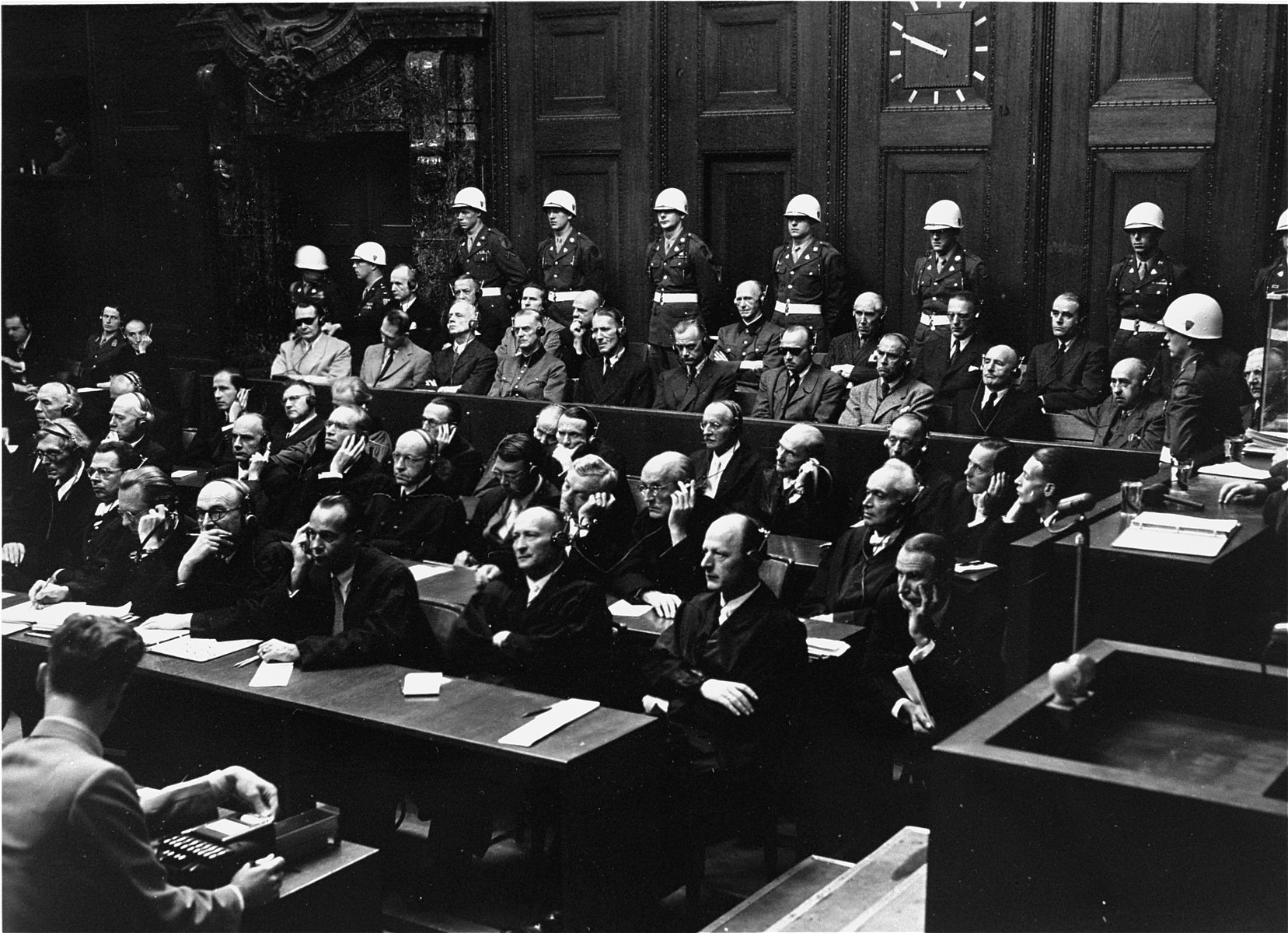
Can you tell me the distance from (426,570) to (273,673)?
72.3 inches

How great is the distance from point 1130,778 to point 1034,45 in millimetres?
8412

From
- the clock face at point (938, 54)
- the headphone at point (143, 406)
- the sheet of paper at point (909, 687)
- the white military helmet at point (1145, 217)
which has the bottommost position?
the sheet of paper at point (909, 687)

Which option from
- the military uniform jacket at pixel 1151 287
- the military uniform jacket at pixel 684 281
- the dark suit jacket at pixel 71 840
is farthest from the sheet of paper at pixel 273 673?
the military uniform jacket at pixel 1151 287

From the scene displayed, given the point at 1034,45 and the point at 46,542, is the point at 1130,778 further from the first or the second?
the point at 1034,45

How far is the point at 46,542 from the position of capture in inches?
333

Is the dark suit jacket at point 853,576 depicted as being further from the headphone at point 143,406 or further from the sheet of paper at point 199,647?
the headphone at point 143,406

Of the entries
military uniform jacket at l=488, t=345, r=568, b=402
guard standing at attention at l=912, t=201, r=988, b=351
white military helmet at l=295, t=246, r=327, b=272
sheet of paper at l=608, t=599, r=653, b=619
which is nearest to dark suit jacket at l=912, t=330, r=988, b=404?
guard standing at attention at l=912, t=201, r=988, b=351

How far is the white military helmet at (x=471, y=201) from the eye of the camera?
12.4 metres

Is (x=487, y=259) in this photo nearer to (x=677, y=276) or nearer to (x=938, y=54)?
(x=677, y=276)

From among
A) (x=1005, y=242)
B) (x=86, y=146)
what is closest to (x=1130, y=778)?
(x=1005, y=242)

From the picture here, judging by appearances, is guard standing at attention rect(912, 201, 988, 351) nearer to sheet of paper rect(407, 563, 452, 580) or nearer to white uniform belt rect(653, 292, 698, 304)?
white uniform belt rect(653, 292, 698, 304)

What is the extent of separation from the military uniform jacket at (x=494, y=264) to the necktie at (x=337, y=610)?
6.26 m

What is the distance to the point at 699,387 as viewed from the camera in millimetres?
10086

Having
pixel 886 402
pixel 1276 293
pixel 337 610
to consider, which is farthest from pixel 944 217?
pixel 337 610
